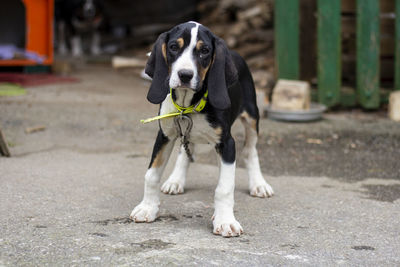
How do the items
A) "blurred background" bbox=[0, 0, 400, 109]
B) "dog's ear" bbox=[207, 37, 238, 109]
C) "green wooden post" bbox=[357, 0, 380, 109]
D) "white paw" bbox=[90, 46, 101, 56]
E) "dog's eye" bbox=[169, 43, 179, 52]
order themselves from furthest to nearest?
"white paw" bbox=[90, 46, 101, 56], "blurred background" bbox=[0, 0, 400, 109], "green wooden post" bbox=[357, 0, 380, 109], "dog's ear" bbox=[207, 37, 238, 109], "dog's eye" bbox=[169, 43, 179, 52]

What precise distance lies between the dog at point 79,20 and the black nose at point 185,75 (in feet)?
34.2

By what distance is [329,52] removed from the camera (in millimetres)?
7297

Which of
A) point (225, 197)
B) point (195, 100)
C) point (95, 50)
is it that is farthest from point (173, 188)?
point (95, 50)

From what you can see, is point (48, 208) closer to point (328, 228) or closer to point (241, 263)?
point (241, 263)

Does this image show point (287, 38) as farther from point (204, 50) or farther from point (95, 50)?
point (95, 50)

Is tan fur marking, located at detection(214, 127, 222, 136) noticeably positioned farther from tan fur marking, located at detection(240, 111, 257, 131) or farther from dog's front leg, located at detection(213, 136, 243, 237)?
tan fur marking, located at detection(240, 111, 257, 131)

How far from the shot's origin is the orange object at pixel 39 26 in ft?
31.5

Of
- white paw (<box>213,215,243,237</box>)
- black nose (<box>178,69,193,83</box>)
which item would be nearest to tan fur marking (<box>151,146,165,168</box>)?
white paw (<box>213,215,243,237</box>)

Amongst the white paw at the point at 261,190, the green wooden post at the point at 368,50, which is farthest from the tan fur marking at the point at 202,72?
the green wooden post at the point at 368,50

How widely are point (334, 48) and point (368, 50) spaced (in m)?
0.41

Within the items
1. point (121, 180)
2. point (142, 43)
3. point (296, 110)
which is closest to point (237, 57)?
point (121, 180)

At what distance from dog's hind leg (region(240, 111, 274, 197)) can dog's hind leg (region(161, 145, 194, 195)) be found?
440 mm

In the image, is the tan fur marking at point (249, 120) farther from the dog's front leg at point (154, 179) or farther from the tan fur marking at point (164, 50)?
the tan fur marking at point (164, 50)

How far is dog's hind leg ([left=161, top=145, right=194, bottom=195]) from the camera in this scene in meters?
4.34
